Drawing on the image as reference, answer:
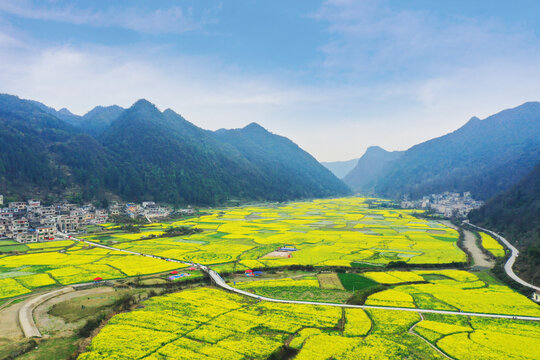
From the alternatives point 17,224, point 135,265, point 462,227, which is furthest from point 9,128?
point 462,227

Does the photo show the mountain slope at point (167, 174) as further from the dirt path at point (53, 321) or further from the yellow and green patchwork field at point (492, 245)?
the yellow and green patchwork field at point (492, 245)

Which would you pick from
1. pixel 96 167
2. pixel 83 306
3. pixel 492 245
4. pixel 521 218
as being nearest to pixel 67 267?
pixel 83 306

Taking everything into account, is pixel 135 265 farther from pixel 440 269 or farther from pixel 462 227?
pixel 462 227

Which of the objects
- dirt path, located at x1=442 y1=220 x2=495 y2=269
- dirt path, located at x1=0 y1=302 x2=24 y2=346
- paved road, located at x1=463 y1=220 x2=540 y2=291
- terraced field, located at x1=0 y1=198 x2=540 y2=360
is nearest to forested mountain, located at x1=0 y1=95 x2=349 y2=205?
terraced field, located at x1=0 y1=198 x2=540 y2=360

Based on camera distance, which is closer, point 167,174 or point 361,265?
point 361,265

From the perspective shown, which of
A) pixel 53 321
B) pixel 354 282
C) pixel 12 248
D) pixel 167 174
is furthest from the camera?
pixel 167 174

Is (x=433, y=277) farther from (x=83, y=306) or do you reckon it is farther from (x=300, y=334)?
(x=83, y=306)
